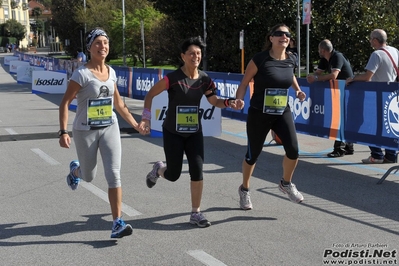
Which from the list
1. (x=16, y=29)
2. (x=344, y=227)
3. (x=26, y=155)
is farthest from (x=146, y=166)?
(x=16, y=29)

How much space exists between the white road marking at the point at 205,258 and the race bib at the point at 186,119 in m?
1.32

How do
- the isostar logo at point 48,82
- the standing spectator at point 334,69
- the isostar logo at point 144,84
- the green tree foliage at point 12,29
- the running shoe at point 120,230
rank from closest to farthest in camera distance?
the running shoe at point 120,230
the standing spectator at point 334,69
the isostar logo at point 144,84
the isostar logo at point 48,82
the green tree foliage at point 12,29

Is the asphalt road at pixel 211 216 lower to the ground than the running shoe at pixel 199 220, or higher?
lower

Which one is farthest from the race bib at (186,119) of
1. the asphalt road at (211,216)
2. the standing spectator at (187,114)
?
the asphalt road at (211,216)

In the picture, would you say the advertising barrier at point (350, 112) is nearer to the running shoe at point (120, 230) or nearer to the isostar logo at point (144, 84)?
the running shoe at point (120, 230)

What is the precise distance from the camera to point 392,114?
31.2 ft

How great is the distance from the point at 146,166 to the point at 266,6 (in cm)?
1838

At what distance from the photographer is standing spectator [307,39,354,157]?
11000 mm

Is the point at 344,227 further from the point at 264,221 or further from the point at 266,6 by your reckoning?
the point at 266,6

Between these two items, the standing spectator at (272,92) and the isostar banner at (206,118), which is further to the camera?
the isostar banner at (206,118)

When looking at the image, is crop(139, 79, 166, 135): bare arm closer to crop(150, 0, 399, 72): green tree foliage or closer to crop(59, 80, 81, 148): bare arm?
crop(59, 80, 81, 148): bare arm

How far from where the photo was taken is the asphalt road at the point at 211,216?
5883mm

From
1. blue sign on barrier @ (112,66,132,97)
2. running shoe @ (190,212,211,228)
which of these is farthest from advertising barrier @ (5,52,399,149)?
blue sign on barrier @ (112,66,132,97)

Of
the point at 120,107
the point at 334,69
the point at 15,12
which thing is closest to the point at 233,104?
the point at 120,107
